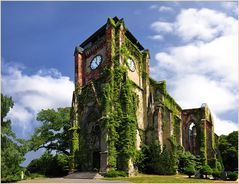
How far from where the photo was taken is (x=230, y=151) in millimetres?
58969

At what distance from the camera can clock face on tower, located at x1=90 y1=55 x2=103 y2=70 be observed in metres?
43.0

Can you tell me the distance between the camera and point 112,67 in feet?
129

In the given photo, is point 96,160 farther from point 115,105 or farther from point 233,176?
point 233,176

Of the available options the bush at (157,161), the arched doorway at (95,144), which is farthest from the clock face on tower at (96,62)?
the bush at (157,161)

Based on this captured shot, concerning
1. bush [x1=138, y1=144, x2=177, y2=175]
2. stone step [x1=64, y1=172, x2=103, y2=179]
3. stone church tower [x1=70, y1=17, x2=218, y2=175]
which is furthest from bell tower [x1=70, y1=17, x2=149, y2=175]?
bush [x1=138, y1=144, x2=177, y2=175]

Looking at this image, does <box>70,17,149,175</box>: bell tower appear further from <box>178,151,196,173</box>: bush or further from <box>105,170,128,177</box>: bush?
<box>178,151,196,173</box>: bush

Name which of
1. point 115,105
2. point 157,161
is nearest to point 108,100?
point 115,105

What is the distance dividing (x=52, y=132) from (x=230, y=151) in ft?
105

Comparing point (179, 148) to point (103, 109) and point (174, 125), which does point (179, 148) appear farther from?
point (103, 109)

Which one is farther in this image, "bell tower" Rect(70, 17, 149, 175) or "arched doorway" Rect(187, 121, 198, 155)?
"arched doorway" Rect(187, 121, 198, 155)

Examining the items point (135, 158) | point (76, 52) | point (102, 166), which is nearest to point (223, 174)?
Answer: point (135, 158)

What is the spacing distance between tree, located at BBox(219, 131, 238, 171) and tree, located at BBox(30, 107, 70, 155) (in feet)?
95.7

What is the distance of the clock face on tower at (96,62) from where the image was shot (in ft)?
141

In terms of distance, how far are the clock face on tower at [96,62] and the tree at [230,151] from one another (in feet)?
102
